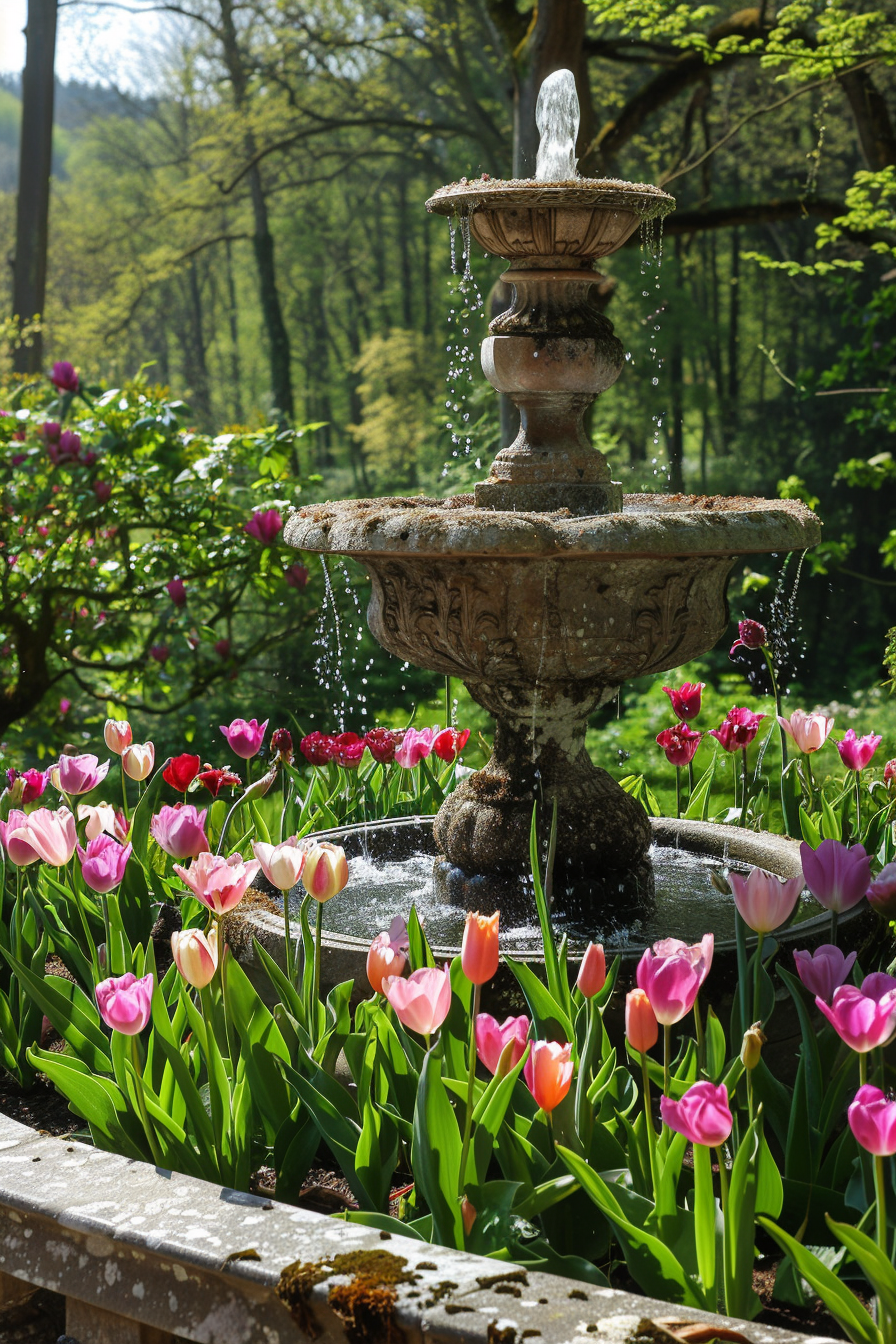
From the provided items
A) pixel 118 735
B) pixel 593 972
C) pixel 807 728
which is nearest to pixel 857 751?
pixel 807 728

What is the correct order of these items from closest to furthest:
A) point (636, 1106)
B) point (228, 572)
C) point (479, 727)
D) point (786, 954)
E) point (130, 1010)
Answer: point (130, 1010) < point (636, 1106) < point (786, 954) < point (228, 572) < point (479, 727)

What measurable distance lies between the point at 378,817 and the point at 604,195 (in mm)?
2063

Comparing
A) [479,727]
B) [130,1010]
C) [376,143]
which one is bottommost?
[479,727]

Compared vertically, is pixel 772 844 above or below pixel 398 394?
below

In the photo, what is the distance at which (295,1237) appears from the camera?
1.77m

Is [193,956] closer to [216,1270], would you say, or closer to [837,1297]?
[216,1270]

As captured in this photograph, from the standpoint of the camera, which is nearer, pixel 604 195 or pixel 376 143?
pixel 604 195

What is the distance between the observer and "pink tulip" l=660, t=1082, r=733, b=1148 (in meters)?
1.42

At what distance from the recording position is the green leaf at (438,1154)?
1763 mm

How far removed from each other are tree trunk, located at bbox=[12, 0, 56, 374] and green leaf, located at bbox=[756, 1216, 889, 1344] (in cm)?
906

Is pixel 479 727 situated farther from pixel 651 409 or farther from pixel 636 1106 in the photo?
pixel 651 409

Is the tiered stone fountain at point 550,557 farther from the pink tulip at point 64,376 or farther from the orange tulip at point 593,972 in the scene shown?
the pink tulip at point 64,376

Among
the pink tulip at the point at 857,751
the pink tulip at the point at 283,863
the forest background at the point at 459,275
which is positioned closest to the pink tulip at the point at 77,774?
the pink tulip at the point at 283,863

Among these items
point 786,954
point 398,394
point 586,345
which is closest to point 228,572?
point 586,345
